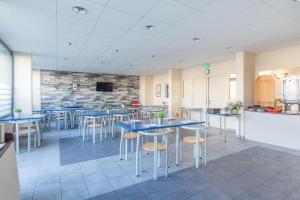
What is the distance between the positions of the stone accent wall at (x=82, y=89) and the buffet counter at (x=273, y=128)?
6.97m

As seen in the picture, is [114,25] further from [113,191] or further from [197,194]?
[197,194]

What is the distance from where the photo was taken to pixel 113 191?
2.14m

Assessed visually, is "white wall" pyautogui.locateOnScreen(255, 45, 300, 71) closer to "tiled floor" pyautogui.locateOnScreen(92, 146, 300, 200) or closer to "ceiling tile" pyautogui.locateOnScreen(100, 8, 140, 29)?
"tiled floor" pyautogui.locateOnScreen(92, 146, 300, 200)

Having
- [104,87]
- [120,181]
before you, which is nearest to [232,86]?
[120,181]

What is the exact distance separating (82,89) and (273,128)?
8.46 m

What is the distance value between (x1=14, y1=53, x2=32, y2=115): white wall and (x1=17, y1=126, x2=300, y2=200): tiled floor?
184 centimetres

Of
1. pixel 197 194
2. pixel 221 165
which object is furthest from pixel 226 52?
pixel 197 194

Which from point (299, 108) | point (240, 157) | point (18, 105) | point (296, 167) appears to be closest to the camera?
point (296, 167)

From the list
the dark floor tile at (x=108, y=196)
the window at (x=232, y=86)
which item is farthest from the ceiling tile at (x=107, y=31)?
the window at (x=232, y=86)

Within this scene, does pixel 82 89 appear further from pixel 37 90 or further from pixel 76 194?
pixel 76 194

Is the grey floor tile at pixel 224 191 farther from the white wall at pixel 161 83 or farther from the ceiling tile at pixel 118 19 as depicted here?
the white wall at pixel 161 83

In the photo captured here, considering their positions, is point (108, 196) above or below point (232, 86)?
below

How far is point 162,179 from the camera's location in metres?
2.44

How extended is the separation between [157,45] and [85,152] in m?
3.09
